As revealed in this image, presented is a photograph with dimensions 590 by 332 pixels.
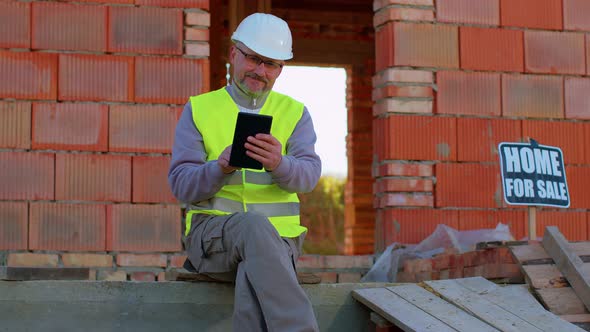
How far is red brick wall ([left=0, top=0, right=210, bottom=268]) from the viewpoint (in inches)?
232

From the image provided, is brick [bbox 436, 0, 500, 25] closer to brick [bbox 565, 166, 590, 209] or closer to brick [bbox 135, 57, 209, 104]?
brick [bbox 565, 166, 590, 209]

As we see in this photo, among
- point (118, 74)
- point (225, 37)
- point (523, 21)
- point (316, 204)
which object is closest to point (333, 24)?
point (225, 37)

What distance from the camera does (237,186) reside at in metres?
4.02

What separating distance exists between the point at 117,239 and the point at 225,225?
88.9 inches

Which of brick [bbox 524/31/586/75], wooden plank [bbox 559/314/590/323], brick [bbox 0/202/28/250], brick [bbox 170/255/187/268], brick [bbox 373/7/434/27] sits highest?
brick [bbox 373/7/434/27]

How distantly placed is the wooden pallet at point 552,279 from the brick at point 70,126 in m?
2.61

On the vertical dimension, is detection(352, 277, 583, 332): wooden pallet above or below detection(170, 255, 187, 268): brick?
below

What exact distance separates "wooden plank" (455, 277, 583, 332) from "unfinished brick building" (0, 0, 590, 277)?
5.89 ft

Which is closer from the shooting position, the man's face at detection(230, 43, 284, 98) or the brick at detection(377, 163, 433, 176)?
the man's face at detection(230, 43, 284, 98)

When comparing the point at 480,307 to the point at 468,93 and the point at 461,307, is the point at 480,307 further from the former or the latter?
the point at 468,93

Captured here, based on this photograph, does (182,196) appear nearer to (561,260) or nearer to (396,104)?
(561,260)

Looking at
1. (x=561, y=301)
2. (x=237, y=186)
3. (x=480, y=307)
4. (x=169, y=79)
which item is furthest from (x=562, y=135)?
(x=237, y=186)

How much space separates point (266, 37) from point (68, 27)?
7.94ft

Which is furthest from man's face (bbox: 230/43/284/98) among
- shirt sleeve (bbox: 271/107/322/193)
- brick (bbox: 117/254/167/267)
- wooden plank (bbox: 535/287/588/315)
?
brick (bbox: 117/254/167/267)
